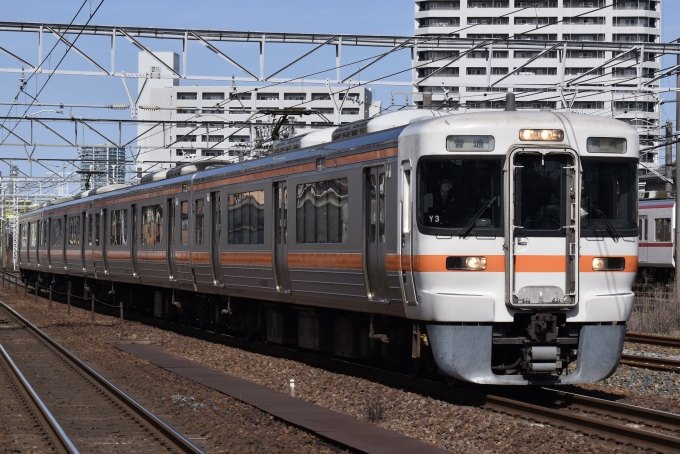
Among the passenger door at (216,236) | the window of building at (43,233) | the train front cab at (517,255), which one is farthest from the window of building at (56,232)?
the train front cab at (517,255)

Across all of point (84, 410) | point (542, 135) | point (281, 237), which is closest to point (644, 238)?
point (281, 237)

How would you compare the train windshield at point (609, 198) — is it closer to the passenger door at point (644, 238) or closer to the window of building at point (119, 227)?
the window of building at point (119, 227)

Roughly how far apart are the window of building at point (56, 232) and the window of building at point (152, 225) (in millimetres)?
10974

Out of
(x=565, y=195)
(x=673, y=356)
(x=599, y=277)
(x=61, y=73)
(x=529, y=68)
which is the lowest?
(x=673, y=356)

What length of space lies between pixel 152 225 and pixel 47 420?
12.5 meters

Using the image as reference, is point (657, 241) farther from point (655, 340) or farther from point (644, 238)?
point (655, 340)

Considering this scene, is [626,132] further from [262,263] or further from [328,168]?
[262,263]

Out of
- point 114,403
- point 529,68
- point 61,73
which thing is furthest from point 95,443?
point 529,68

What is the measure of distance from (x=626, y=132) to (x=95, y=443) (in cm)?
617

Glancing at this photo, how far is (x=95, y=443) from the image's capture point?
9430 mm

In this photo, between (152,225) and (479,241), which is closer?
(479,241)

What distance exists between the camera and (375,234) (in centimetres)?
1220

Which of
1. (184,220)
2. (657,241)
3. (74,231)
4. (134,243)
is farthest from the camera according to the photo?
(657,241)

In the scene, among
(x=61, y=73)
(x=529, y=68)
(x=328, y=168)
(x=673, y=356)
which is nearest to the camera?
(x=328, y=168)
